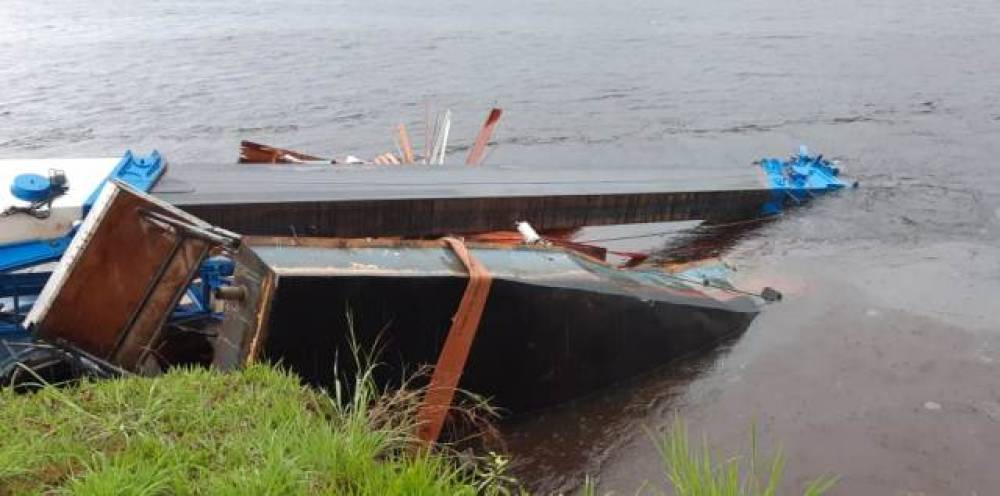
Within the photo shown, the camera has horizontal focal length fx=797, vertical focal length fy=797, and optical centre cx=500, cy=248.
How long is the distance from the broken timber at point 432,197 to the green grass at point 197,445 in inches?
221

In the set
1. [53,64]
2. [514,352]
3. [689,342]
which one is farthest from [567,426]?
[53,64]

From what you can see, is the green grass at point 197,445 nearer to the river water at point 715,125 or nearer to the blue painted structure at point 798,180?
the river water at point 715,125

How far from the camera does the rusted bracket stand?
265 inches

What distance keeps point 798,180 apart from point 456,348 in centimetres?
1102

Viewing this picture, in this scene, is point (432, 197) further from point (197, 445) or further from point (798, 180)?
point (798, 180)

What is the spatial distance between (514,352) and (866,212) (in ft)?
35.8

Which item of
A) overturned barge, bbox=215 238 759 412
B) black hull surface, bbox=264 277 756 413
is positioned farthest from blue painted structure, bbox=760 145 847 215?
overturned barge, bbox=215 238 759 412

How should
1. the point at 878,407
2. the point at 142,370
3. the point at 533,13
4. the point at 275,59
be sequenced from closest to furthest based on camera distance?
the point at 142,370 → the point at 878,407 → the point at 275,59 → the point at 533,13

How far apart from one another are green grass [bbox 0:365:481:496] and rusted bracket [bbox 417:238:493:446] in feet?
6.54

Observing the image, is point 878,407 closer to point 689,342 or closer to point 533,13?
point 689,342

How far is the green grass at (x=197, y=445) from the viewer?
3426 mm

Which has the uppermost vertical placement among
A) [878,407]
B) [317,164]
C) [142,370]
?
[317,164]

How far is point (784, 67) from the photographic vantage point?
1162 inches

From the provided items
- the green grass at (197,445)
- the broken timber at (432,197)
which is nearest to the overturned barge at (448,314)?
the green grass at (197,445)
